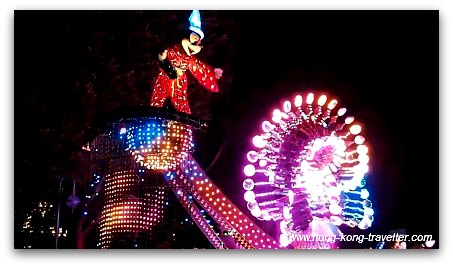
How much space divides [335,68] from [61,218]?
187 cm

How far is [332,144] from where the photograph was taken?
14.2 ft

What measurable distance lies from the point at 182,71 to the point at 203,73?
128 millimetres

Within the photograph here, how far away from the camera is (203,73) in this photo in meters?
4.54

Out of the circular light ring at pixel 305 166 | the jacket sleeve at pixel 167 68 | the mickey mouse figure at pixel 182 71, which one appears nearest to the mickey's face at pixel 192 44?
the mickey mouse figure at pixel 182 71

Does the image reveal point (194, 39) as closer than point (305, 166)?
No

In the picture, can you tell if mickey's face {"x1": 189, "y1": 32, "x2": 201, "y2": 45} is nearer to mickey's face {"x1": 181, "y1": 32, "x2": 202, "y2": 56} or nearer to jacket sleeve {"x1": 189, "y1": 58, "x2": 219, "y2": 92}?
mickey's face {"x1": 181, "y1": 32, "x2": 202, "y2": 56}

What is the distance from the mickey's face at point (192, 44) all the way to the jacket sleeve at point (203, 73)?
0.06 m

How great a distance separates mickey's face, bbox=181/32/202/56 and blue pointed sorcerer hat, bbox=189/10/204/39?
30 millimetres

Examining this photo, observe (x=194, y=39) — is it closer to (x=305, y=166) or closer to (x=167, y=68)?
(x=167, y=68)

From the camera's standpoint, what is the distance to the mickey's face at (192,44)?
4523 millimetres

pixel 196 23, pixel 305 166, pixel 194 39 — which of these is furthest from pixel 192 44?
pixel 305 166

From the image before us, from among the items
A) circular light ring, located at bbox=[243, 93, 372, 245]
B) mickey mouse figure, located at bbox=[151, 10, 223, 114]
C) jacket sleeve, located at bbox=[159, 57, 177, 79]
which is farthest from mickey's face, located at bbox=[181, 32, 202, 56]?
circular light ring, located at bbox=[243, 93, 372, 245]

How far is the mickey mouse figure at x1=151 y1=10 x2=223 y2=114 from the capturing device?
14.7ft

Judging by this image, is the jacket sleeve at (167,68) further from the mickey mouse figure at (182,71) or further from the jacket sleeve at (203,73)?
the jacket sleeve at (203,73)
